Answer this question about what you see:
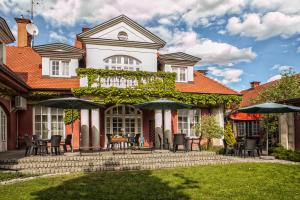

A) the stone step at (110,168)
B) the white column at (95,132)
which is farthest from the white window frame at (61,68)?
the stone step at (110,168)

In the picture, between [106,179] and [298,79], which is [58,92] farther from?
[298,79]

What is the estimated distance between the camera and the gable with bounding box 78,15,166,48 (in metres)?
20.5

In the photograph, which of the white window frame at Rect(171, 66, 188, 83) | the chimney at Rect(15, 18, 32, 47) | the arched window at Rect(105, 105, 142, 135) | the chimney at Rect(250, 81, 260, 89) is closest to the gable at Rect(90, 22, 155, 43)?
the white window frame at Rect(171, 66, 188, 83)

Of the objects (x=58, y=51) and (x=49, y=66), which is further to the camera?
(x=49, y=66)

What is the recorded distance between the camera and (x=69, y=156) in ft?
43.9

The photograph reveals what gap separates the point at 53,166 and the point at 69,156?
1.20 m

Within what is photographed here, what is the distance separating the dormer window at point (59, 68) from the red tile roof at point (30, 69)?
1.59 ft

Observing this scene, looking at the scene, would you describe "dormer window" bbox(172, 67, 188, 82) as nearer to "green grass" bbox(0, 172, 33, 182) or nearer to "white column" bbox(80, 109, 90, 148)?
"white column" bbox(80, 109, 90, 148)

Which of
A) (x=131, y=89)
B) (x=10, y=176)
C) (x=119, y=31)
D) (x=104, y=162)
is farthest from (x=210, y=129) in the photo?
(x=10, y=176)

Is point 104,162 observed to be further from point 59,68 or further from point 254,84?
point 254,84

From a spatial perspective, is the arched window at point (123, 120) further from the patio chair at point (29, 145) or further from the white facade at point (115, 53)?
the patio chair at point (29, 145)

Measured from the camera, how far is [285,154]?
15.8m

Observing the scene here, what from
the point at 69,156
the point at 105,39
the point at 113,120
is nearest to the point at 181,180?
the point at 69,156

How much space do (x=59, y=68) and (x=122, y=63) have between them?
4001 millimetres
